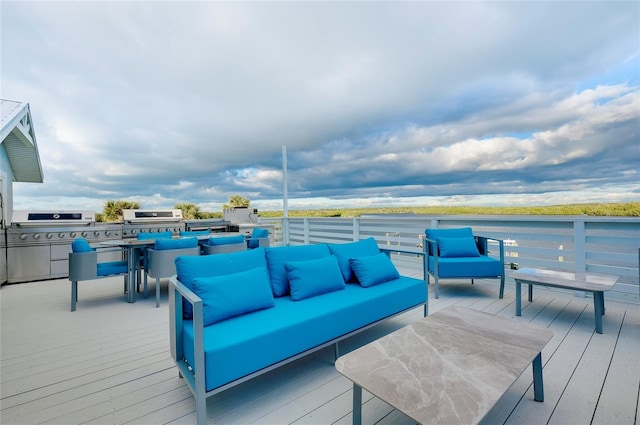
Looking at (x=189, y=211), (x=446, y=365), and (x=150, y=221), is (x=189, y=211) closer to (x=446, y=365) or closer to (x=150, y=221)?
(x=150, y=221)

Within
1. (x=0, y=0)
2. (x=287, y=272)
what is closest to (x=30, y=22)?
(x=0, y=0)

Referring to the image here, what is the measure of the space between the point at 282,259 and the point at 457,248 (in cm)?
264

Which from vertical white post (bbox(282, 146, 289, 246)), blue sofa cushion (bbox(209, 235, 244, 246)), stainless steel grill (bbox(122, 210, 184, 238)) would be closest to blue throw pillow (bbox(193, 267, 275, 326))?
blue sofa cushion (bbox(209, 235, 244, 246))

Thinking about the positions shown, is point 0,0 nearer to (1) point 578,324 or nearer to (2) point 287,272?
(2) point 287,272

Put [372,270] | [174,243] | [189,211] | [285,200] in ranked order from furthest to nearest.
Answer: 1. [285,200]
2. [189,211]
3. [174,243]
4. [372,270]

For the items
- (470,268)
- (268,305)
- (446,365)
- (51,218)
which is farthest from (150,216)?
(446,365)

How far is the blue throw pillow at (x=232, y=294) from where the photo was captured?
1654 millimetres

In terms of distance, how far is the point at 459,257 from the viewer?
3689mm

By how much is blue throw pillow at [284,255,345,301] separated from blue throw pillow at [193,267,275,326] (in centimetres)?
25

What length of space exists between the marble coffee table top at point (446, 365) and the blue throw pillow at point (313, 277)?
2.68 ft

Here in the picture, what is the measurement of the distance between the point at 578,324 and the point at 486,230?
2.00m

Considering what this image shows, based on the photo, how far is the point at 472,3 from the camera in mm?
3395

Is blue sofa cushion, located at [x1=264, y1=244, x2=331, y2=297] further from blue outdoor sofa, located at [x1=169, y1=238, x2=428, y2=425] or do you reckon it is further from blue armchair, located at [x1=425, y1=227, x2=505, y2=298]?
blue armchair, located at [x1=425, y1=227, x2=505, y2=298]

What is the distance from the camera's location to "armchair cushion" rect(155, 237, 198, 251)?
3317mm
